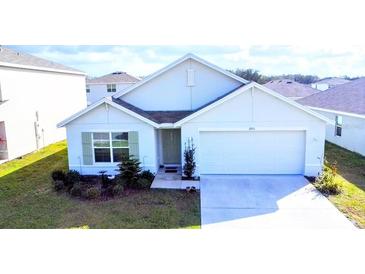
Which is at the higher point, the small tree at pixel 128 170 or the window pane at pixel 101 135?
the window pane at pixel 101 135

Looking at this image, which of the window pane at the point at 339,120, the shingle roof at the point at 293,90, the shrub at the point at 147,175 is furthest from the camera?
the shingle roof at the point at 293,90

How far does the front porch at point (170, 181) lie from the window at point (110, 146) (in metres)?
1.92

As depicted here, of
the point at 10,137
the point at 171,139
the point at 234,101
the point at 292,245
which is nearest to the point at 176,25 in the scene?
the point at 292,245

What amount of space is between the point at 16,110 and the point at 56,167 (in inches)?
198

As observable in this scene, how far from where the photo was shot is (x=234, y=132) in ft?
43.7

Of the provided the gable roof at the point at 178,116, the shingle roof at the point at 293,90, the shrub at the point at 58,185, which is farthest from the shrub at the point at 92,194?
the shingle roof at the point at 293,90

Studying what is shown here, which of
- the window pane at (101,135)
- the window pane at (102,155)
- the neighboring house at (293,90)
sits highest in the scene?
the neighboring house at (293,90)

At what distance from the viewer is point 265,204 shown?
10.2 meters

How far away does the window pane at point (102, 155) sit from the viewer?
13695 mm

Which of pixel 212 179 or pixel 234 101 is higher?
pixel 234 101

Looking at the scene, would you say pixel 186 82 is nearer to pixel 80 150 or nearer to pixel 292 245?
pixel 80 150

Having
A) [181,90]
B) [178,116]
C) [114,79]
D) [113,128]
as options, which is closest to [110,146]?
[113,128]

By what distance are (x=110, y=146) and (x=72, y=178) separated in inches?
84.7

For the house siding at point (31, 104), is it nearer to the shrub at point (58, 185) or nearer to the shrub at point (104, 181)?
the shrub at point (58, 185)
